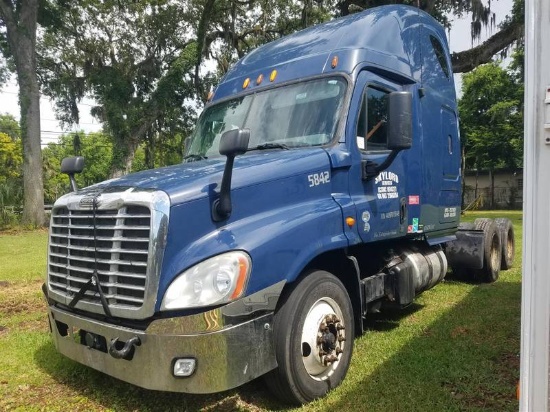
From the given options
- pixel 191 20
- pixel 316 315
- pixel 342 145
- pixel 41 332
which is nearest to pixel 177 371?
pixel 316 315

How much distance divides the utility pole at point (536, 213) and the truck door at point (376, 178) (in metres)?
2.22

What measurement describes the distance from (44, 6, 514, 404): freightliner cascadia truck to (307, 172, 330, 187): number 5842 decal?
15 mm

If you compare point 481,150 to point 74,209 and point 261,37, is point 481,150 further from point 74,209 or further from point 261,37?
point 74,209

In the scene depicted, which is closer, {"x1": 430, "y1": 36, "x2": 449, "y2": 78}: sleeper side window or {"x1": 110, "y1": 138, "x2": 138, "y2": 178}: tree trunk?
{"x1": 430, "y1": 36, "x2": 449, "y2": 78}: sleeper side window

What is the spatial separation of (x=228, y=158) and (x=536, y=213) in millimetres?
1883

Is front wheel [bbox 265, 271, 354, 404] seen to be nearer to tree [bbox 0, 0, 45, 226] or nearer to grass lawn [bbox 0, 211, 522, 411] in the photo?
grass lawn [bbox 0, 211, 522, 411]

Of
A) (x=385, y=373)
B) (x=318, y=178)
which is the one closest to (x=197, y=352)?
(x=318, y=178)

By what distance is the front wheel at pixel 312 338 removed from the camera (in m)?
3.43

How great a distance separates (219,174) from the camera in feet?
11.6

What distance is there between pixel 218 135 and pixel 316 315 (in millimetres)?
2255

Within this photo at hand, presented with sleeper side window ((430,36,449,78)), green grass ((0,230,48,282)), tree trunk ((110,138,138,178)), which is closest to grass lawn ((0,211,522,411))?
sleeper side window ((430,36,449,78))

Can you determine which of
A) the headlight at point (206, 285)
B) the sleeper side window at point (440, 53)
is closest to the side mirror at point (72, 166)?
the headlight at point (206, 285)

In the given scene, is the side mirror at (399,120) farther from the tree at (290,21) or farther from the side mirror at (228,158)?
the tree at (290,21)

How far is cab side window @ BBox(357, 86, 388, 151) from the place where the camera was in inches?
178
